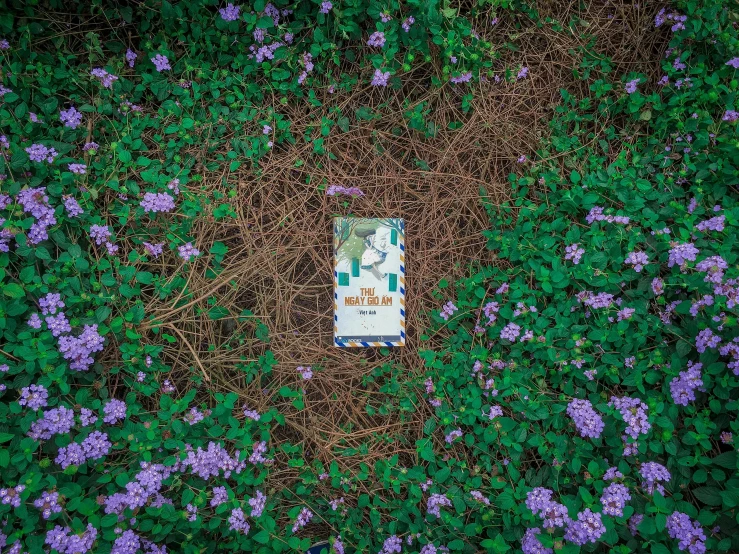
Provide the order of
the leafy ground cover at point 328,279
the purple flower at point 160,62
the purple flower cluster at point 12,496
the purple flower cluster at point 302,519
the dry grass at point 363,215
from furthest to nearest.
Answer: the dry grass at point 363,215, the purple flower at point 160,62, the purple flower cluster at point 302,519, the leafy ground cover at point 328,279, the purple flower cluster at point 12,496

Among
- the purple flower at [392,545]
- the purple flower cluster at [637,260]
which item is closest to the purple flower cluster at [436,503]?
the purple flower at [392,545]

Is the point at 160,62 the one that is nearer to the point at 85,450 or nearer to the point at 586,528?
the point at 85,450

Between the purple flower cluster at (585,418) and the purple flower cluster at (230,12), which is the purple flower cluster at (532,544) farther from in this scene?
the purple flower cluster at (230,12)

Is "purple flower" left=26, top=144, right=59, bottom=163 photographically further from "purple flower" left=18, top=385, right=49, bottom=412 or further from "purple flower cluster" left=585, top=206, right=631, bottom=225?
"purple flower cluster" left=585, top=206, right=631, bottom=225

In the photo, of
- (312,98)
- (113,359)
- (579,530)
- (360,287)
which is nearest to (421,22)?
(312,98)

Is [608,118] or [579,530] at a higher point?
[608,118]

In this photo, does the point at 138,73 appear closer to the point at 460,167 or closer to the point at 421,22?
the point at 421,22
